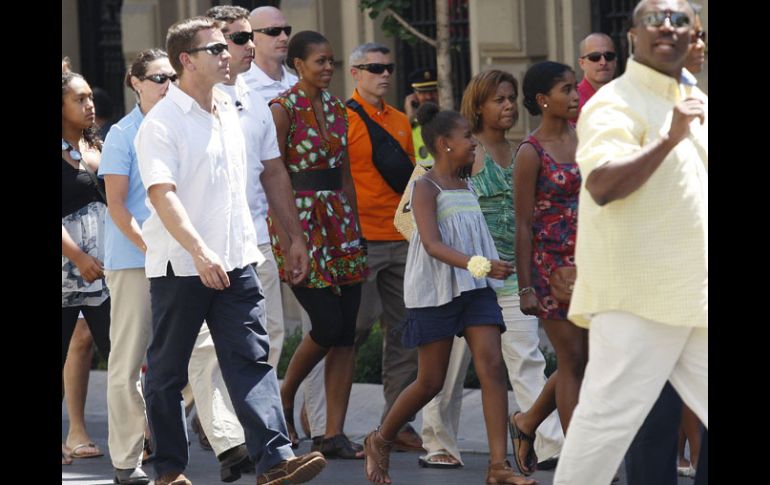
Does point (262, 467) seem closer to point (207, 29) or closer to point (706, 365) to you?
point (207, 29)

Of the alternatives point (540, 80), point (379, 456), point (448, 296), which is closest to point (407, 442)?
point (379, 456)

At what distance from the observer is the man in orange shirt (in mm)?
8984

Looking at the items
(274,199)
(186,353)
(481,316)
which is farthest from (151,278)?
(481,316)

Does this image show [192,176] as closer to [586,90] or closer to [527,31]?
[586,90]

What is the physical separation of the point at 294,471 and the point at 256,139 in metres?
1.81

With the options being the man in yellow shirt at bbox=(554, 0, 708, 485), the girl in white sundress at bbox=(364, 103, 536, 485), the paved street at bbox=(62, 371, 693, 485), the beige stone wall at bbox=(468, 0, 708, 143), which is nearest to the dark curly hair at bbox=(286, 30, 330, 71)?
the girl in white sundress at bbox=(364, 103, 536, 485)

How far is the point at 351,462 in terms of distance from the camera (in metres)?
8.71

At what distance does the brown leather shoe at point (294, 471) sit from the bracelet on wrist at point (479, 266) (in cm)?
101

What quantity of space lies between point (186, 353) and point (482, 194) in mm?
1698

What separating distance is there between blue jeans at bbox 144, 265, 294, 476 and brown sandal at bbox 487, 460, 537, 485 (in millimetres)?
943

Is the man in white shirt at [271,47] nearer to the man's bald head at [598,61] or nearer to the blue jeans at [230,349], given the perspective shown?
the man's bald head at [598,61]

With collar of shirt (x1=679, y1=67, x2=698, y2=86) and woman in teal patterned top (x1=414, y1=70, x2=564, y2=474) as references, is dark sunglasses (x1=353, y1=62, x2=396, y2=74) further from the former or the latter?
collar of shirt (x1=679, y1=67, x2=698, y2=86)
